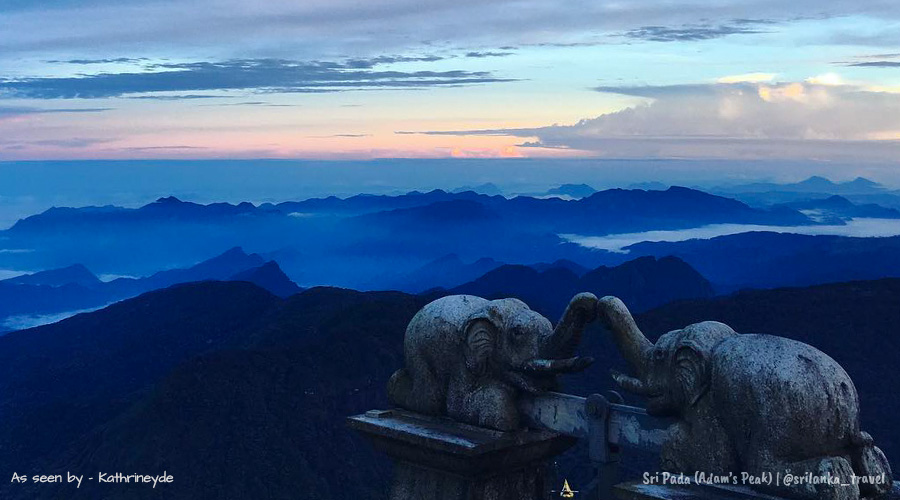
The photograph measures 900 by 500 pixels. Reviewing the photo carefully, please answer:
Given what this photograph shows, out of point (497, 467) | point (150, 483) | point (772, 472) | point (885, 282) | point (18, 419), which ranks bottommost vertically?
point (18, 419)

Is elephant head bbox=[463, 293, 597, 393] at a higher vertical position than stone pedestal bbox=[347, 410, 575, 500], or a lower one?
higher

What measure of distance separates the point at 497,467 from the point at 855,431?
11.1 feet

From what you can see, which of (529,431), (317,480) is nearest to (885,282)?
(317,480)

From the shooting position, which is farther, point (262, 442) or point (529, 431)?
point (262, 442)

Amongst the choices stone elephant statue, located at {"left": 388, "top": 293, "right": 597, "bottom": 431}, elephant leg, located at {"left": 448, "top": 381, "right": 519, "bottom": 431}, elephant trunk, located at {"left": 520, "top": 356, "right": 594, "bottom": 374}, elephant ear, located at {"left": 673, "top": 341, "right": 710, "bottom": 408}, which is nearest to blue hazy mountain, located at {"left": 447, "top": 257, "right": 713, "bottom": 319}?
stone elephant statue, located at {"left": 388, "top": 293, "right": 597, "bottom": 431}

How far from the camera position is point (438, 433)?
30.0 feet

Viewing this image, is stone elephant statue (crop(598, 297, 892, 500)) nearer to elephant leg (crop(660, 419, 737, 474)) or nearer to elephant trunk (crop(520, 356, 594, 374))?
elephant leg (crop(660, 419, 737, 474))

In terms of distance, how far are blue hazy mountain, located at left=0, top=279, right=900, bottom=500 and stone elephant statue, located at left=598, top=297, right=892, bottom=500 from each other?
53.6 meters

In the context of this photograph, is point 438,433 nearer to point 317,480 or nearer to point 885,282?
point 317,480

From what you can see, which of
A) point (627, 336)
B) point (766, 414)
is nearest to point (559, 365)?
point (627, 336)

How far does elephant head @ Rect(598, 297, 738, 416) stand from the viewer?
7.80 metres

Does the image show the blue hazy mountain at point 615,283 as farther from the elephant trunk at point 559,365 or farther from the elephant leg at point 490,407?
the elephant trunk at point 559,365

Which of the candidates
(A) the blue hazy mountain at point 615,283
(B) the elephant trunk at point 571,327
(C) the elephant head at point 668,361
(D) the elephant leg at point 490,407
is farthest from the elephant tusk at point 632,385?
(A) the blue hazy mountain at point 615,283

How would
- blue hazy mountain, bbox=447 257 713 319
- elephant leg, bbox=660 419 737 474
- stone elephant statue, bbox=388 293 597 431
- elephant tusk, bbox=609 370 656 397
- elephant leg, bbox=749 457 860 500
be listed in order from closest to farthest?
1. elephant leg, bbox=749 457 860 500
2. elephant leg, bbox=660 419 737 474
3. elephant tusk, bbox=609 370 656 397
4. stone elephant statue, bbox=388 293 597 431
5. blue hazy mountain, bbox=447 257 713 319
